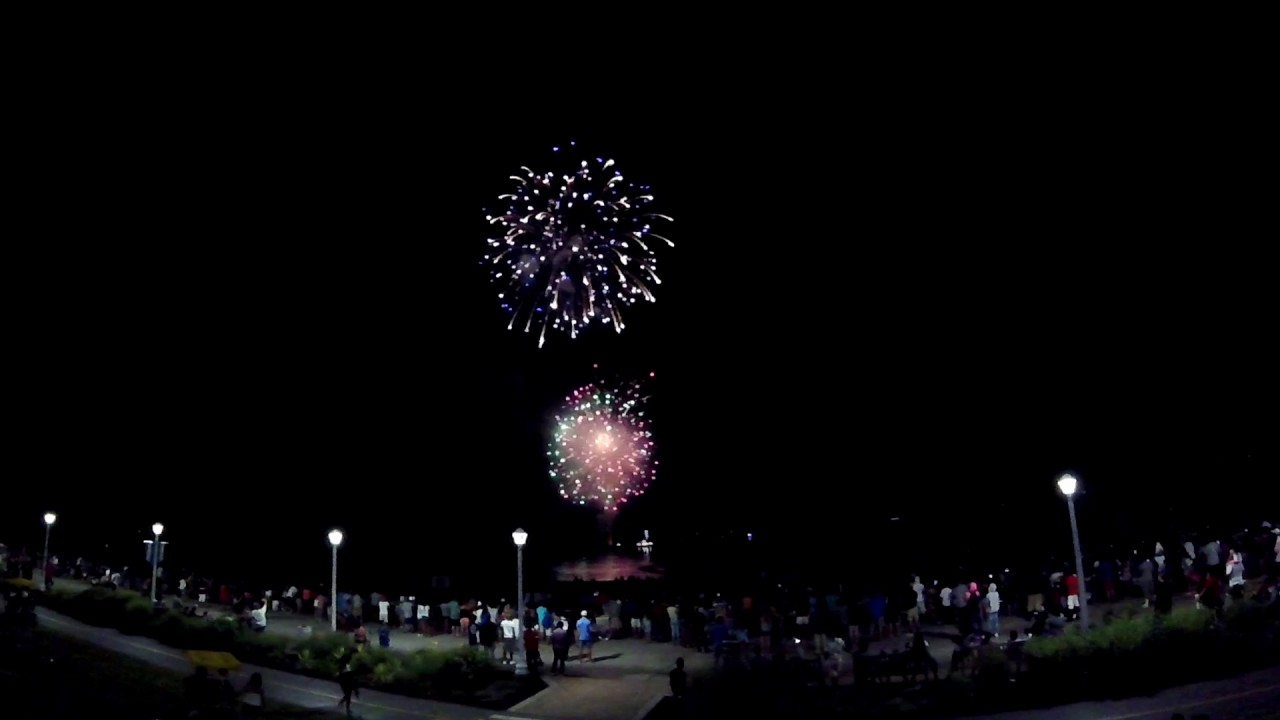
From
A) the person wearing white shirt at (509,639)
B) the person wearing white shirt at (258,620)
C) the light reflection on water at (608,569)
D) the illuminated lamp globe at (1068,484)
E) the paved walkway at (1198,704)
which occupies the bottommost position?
the paved walkway at (1198,704)

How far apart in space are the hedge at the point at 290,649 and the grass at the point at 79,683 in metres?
2.09

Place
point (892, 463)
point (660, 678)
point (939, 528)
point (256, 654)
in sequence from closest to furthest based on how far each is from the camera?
point (660, 678)
point (256, 654)
point (939, 528)
point (892, 463)

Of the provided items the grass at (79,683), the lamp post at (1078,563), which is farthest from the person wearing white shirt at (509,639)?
the lamp post at (1078,563)

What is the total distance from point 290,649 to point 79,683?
5127mm

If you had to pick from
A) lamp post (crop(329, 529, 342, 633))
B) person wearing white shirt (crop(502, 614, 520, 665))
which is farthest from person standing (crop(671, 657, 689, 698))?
lamp post (crop(329, 529, 342, 633))

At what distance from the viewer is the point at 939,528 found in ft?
171

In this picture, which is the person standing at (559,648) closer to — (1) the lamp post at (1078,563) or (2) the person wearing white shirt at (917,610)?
(2) the person wearing white shirt at (917,610)

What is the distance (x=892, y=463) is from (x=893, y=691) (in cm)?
6776

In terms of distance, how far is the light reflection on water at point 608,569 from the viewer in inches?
2005

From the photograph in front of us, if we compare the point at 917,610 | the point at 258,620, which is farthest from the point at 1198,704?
the point at 258,620

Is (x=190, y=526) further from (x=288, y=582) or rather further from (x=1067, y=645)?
(x=1067, y=645)

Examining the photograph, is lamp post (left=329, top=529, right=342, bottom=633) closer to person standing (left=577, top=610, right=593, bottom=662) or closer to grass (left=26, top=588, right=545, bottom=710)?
grass (left=26, top=588, right=545, bottom=710)

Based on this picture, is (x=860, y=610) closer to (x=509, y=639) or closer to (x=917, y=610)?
(x=917, y=610)

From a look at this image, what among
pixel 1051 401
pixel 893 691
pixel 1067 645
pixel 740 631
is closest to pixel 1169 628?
pixel 1067 645
